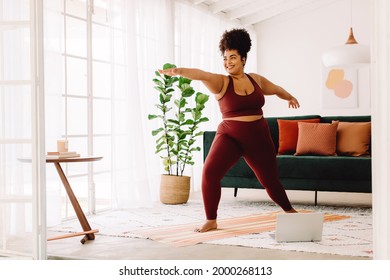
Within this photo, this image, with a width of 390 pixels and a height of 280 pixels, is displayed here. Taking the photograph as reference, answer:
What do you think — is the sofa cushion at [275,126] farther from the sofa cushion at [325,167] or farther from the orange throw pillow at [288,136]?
the sofa cushion at [325,167]

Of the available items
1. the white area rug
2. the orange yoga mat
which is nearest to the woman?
the orange yoga mat

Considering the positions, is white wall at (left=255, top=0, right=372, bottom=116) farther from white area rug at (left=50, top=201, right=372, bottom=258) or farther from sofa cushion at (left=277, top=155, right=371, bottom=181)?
white area rug at (left=50, top=201, right=372, bottom=258)

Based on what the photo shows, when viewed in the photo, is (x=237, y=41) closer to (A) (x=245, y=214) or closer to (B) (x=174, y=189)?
(A) (x=245, y=214)

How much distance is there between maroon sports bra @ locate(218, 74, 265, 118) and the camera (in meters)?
3.89

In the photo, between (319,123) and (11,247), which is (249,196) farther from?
(11,247)

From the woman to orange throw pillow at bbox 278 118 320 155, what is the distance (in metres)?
1.78

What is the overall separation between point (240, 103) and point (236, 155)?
0.39m

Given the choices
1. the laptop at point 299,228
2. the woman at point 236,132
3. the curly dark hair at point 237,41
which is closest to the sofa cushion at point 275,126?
the woman at point 236,132

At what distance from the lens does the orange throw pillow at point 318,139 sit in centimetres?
543

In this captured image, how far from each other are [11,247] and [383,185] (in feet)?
6.95

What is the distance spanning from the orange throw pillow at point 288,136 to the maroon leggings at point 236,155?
1798mm

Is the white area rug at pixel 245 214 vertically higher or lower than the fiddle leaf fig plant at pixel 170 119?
lower
